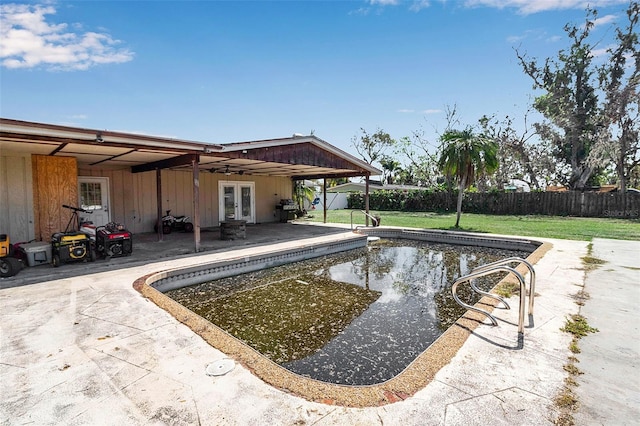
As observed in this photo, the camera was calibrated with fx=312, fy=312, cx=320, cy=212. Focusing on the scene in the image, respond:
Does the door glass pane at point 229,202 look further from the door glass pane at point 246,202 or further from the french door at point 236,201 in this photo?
the door glass pane at point 246,202

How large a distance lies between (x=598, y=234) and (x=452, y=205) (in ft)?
34.2

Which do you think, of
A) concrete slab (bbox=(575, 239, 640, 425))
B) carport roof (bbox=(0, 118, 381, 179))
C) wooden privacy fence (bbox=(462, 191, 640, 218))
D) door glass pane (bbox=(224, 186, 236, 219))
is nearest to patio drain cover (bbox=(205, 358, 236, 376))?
concrete slab (bbox=(575, 239, 640, 425))

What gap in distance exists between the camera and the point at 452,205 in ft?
68.4

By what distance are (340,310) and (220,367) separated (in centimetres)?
244

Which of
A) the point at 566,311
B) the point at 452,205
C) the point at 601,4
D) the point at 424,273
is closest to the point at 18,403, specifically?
the point at 566,311

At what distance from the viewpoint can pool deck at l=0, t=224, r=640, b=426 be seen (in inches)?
79.1

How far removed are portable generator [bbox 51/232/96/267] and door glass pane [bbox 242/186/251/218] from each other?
293 inches

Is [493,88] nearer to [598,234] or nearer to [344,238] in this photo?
[598,234]

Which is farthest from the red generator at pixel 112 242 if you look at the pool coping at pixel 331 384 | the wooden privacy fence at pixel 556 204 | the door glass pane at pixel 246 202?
the wooden privacy fence at pixel 556 204

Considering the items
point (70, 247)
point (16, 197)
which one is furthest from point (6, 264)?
point (16, 197)

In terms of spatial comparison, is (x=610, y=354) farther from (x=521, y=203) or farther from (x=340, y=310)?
(x=521, y=203)

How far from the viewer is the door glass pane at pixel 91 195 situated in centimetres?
921

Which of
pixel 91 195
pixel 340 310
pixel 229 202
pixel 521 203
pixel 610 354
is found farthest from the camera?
pixel 521 203

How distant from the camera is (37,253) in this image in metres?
5.81
